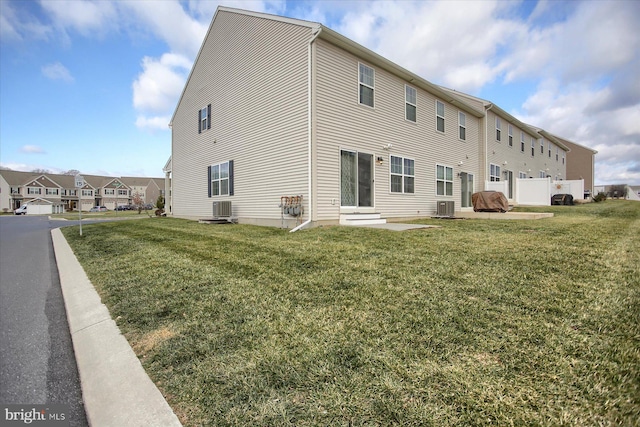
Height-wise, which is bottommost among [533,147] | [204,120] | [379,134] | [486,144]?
[379,134]

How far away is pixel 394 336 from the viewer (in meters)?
2.34

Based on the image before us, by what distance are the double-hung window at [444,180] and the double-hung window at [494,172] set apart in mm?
4453

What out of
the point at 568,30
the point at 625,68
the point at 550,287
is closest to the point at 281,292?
the point at 550,287

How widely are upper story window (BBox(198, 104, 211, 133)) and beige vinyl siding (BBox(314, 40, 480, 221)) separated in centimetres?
716

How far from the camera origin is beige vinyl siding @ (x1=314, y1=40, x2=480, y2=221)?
29.3 ft

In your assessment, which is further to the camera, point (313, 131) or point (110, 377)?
point (313, 131)

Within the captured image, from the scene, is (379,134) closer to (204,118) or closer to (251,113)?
(251,113)

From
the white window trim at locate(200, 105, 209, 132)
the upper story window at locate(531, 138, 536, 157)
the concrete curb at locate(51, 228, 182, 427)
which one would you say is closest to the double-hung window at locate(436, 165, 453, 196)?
the white window trim at locate(200, 105, 209, 132)

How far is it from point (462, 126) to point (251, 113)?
10.6 meters

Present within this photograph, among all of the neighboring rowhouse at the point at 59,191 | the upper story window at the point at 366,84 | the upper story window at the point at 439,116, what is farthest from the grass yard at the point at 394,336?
the neighboring rowhouse at the point at 59,191

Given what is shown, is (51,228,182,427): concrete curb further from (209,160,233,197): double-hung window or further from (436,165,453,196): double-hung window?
(436,165,453,196): double-hung window

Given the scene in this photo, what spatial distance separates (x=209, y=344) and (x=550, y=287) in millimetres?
3413

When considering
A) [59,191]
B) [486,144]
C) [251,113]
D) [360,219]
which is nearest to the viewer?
[360,219]

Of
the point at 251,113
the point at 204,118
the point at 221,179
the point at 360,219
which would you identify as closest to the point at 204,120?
the point at 204,118
